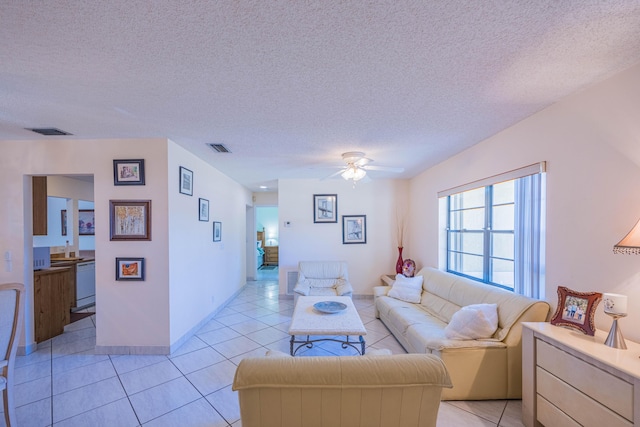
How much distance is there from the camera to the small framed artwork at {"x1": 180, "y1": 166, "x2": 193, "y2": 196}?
338cm

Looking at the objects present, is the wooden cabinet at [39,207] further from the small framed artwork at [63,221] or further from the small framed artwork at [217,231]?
the small framed artwork at [63,221]

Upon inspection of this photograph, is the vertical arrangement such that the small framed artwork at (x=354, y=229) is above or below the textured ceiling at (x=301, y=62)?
below

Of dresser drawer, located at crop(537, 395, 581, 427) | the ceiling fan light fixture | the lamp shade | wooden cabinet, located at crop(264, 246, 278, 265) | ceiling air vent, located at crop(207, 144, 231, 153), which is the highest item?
ceiling air vent, located at crop(207, 144, 231, 153)

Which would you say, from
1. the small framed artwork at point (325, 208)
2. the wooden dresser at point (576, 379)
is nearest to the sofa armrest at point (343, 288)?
the small framed artwork at point (325, 208)

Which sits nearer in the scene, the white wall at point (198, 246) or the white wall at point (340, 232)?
the white wall at point (198, 246)

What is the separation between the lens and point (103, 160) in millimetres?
3094

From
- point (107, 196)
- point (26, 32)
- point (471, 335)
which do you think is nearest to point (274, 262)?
point (107, 196)

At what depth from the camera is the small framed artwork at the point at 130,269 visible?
9.99 feet

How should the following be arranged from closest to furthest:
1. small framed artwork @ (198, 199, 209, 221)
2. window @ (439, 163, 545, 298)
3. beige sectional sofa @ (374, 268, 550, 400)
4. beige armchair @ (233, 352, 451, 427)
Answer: beige armchair @ (233, 352, 451, 427)
beige sectional sofa @ (374, 268, 550, 400)
window @ (439, 163, 545, 298)
small framed artwork @ (198, 199, 209, 221)

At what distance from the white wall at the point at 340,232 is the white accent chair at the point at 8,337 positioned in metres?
3.82

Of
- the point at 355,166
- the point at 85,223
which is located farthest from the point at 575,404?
the point at 85,223

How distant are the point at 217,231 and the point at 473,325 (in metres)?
3.90

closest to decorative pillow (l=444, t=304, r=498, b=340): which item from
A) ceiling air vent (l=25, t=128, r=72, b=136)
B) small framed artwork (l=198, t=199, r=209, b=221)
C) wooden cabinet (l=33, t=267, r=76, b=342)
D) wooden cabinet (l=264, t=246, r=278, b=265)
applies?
small framed artwork (l=198, t=199, r=209, b=221)

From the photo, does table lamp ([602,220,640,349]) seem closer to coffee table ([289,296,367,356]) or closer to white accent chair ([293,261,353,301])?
coffee table ([289,296,367,356])
